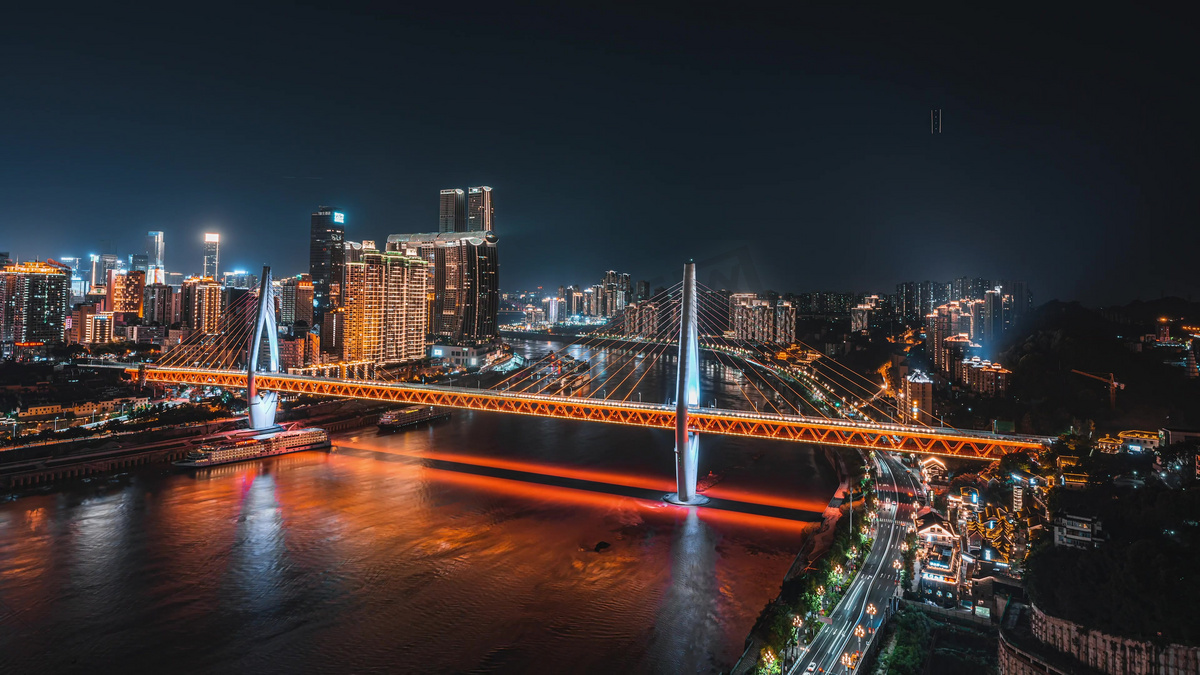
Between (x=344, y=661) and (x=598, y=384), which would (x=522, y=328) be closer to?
(x=598, y=384)

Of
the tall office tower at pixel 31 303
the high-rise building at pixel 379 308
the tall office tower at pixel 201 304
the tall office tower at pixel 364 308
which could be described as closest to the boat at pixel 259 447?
the tall office tower at pixel 364 308

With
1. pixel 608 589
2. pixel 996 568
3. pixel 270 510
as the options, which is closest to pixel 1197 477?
pixel 996 568

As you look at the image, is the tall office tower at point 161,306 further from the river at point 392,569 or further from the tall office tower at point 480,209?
the river at point 392,569

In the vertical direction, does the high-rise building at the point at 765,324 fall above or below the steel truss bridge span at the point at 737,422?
above

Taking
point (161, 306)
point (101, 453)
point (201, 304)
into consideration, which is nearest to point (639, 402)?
point (101, 453)

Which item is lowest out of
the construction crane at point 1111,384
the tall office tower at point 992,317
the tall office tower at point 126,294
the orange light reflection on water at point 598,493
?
the orange light reflection on water at point 598,493

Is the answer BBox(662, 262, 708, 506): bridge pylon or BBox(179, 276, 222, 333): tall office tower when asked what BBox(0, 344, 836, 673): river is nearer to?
BBox(662, 262, 708, 506): bridge pylon

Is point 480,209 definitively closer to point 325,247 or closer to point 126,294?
point 325,247

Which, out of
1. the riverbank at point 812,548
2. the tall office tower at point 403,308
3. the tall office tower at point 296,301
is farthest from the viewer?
the tall office tower at point 296,301

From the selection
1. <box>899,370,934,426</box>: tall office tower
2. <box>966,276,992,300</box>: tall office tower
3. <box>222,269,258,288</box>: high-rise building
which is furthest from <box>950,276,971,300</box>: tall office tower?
<box>222,269,258,288</box>: high-rise building
